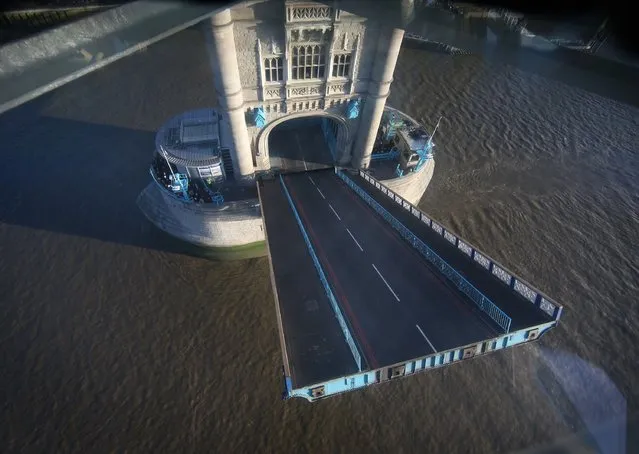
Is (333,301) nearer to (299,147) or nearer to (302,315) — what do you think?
(302,315)

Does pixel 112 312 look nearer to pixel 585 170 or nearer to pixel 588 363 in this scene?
pixel 588 363

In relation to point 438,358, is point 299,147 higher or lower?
lower

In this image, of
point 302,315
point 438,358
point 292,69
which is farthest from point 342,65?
point 438,358

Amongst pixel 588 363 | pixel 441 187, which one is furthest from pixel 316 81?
pixel 588 363

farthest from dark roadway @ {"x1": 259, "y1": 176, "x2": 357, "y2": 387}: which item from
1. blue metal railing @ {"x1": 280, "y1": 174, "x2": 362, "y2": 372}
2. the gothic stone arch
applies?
the gothic stone arch

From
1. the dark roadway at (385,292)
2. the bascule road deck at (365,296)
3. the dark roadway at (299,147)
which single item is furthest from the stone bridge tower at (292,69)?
the dark roadway at (385,292)

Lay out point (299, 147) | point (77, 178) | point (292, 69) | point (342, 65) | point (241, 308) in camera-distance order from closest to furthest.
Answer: point (292, 69) → point (342, 65) → point (241, 308) → point (299, 147) → point (77, 178)
